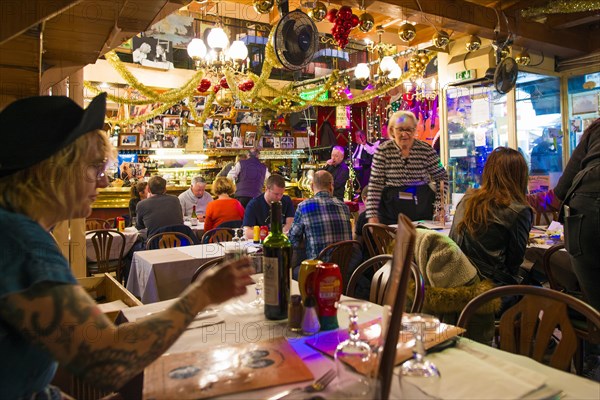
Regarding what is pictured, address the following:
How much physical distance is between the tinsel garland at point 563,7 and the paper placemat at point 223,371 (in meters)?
5.59

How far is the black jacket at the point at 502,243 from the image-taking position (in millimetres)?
2787

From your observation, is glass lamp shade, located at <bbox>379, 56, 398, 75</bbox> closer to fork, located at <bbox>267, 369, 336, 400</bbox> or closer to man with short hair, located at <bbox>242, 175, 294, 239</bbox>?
man with short hair, located at <bbox>242, 175, 294, 239</bbox>

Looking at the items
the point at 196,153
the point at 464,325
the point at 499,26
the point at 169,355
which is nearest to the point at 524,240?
the point at 464,325

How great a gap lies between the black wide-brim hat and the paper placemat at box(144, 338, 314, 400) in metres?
0.59

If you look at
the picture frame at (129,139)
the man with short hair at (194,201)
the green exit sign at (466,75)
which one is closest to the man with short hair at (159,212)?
the man with short hair at (194,201)

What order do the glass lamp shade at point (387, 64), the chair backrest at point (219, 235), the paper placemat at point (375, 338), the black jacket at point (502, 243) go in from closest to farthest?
the paper placemat at point (375, 338) < the black jacket at point (502, 243) < the chair backrest at point (219, 235) < the glass lamp shade at point (387, 64)

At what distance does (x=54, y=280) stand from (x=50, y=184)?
27 centimetres

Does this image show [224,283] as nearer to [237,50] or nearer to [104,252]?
[104,252]

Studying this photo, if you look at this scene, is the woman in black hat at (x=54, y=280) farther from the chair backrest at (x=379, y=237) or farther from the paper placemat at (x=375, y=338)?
the chair backrest at (x=379, y=237)

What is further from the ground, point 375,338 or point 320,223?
point 320,223

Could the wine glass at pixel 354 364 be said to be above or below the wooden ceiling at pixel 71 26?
below

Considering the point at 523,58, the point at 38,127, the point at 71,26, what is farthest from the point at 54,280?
the point at 523,58

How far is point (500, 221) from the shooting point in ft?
9.15

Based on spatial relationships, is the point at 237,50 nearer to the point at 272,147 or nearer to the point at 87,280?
the point at 87,280
